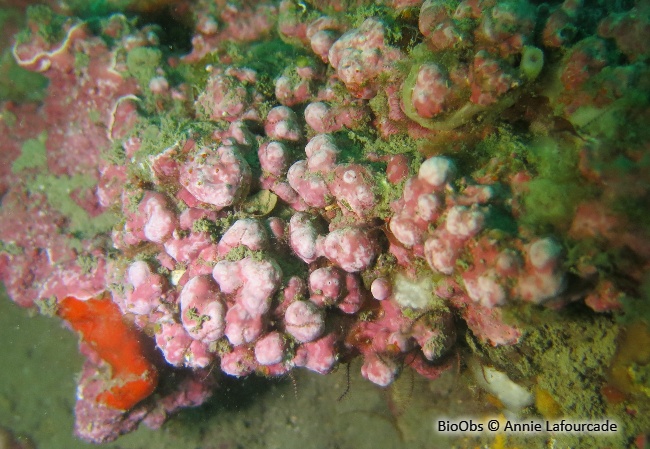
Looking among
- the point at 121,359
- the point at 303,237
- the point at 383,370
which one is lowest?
the point at 121,359

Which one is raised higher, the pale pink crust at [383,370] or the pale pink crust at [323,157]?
the pale pink crust at [323,157]

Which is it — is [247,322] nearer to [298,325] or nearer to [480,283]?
[298,325]

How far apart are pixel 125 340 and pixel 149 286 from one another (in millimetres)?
883

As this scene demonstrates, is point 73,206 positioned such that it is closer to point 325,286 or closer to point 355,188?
point 325,286

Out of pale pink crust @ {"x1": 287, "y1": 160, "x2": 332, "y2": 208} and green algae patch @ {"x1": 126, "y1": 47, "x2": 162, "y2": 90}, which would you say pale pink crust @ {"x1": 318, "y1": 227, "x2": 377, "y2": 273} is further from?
green algae patch @ {"x1": 126, "y1": 47, "x2": 162, "y2": 90}

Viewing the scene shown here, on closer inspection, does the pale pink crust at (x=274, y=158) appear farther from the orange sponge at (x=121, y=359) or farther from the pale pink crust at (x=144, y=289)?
the orange sponge at (x=121, y=359)

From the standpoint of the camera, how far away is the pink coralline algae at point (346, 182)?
7.52 feet

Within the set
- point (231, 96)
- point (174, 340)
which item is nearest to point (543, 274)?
point (174, 340)

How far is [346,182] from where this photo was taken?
2867 millimetres

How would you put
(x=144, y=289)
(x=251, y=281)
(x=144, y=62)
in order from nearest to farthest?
(x=251, y=281), (x=144, y=289), (x=144, y=62)

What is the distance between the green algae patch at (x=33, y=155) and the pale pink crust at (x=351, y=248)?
14.7 feet

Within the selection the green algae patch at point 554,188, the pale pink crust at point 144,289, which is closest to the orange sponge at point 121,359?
the pale pink crust at point 144,289

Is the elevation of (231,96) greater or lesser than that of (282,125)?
greater

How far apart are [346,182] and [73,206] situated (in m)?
4.10
